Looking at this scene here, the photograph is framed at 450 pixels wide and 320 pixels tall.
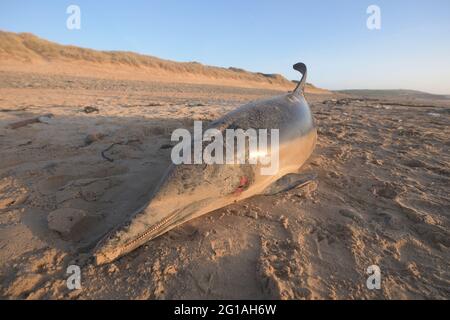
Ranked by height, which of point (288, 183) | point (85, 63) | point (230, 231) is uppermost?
point (85, 63)

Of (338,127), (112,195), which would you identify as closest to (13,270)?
(112,195)

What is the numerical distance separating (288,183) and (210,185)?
85 cm

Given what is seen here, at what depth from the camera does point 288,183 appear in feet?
9.20

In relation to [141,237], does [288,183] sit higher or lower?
higher

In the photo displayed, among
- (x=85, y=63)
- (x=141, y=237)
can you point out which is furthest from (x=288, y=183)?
(x=85, y=63)

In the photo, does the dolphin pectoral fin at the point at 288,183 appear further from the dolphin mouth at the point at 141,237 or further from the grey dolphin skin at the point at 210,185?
the dolphin mouth at the point at 141,237

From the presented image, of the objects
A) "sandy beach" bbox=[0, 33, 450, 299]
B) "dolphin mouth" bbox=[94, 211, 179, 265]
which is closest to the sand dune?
"sandy beach" bbox=[0, 33, 450, 299]

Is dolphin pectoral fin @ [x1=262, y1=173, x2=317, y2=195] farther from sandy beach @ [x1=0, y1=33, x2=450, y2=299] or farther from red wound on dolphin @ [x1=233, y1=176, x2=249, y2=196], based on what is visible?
red wound on dolphin @ [x1=233, y1=176, x2=249, y2=196]

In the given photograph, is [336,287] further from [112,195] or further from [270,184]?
[112,195]

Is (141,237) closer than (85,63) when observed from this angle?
Yes

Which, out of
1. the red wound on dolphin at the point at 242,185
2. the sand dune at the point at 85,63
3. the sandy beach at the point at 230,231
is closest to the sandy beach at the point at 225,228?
the sandy beach at the point at 230,231

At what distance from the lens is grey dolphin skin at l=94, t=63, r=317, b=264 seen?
1945 mm

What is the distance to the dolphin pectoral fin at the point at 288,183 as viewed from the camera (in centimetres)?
272

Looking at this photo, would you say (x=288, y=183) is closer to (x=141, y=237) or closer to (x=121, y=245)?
(x=141, y=237)
